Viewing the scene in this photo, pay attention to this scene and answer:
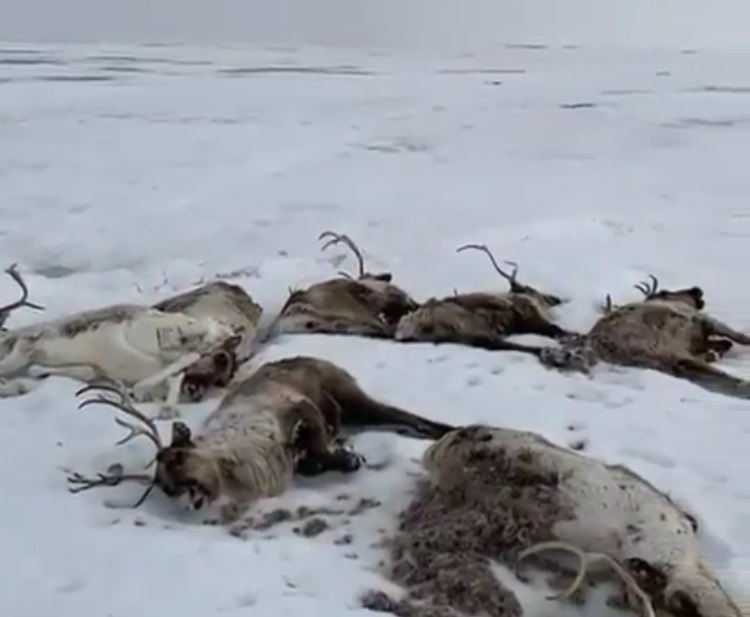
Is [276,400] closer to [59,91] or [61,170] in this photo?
[61,170]

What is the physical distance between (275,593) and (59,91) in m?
11.8

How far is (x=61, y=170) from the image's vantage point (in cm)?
1013

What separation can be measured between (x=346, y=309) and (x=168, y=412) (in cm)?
144

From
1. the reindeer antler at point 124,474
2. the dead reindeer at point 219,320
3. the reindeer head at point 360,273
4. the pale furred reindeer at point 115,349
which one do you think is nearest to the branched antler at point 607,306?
the reindeer head at point 360,273

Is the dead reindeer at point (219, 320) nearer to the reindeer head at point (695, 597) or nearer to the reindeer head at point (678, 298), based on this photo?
the reindeer head at point (678, 298)

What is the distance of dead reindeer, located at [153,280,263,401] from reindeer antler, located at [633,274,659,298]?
1832mm

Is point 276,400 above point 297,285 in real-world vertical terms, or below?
above

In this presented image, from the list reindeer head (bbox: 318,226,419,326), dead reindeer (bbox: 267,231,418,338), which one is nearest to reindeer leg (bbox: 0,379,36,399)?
dead reindeer (bbox: 267,231,418,338)

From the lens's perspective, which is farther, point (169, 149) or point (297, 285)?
point (169, 149)

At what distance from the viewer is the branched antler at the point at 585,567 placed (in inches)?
125

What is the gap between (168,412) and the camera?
4.69 meters

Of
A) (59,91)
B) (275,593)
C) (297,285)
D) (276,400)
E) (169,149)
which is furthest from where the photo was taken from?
(59,91)

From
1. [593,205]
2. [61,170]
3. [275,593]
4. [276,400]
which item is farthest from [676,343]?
[61,170]

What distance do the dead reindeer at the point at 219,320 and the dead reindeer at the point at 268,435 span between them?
0.96ft
